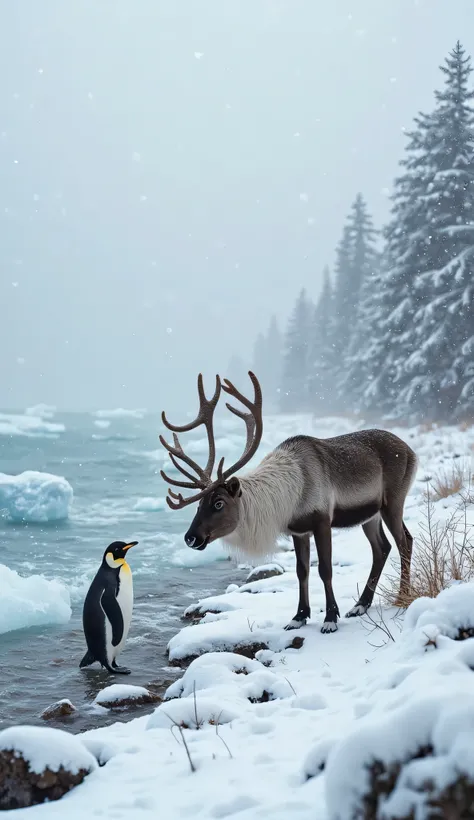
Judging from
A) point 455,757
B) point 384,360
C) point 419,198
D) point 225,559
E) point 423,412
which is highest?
point 419,198

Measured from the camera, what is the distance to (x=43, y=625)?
7.09 metres

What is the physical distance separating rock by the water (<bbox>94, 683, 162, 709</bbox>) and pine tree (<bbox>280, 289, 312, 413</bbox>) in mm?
33983

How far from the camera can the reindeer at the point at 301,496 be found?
203 inches

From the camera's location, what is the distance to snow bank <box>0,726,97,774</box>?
8.31ft

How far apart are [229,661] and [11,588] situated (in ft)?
13.4

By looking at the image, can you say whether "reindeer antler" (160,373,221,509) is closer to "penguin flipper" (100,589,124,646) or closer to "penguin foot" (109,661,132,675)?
"penguin flipper" (100,589,124,646)

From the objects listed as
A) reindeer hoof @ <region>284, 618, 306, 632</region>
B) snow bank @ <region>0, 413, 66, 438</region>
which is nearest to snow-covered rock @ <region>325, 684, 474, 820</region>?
reindeer hoof @ <region>284, 618, 306, 632</region>

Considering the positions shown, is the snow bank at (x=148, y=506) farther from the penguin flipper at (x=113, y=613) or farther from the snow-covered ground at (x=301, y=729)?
the snow-covered ground at (x=301, y=729)

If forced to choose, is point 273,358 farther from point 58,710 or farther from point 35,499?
point 58,710

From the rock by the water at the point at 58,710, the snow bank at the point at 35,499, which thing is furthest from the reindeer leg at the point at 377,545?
the snow bank at the point at 35,499

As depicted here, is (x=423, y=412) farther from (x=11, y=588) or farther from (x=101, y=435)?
(x=101, y=435)

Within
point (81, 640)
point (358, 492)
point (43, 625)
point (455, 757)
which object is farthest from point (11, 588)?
point (455, 757)

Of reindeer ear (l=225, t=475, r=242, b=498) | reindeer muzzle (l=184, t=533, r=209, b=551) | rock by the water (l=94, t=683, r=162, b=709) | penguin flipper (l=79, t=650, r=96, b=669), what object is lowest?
penguin flipper (l=79, t=650, r=96, b=669)

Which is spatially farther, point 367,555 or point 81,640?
point 367,555
